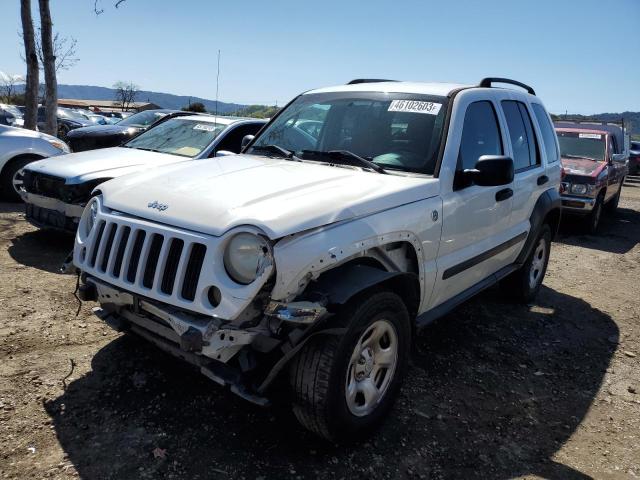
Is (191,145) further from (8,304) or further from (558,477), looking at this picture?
(558,477)

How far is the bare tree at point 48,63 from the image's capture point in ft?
36.3

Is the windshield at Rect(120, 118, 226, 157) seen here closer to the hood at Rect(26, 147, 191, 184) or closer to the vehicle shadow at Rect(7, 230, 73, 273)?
the hood at Rect(26, 147, 191, 184)

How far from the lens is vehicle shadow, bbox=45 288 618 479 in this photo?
2.66m

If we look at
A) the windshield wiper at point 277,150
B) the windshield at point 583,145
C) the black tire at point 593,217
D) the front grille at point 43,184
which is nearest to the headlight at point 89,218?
the windshield wiper at point 277,150

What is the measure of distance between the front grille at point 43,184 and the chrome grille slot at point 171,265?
351cm

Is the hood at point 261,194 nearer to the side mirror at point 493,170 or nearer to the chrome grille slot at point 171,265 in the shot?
the chrome grille slot at point 171,265

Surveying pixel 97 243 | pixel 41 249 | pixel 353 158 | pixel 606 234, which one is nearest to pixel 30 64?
pixel 41 249

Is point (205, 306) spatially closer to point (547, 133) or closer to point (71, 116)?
point (547, 133)

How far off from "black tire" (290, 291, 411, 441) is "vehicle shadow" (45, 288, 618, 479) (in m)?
0.22

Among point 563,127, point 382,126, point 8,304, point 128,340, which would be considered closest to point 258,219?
point 382,126

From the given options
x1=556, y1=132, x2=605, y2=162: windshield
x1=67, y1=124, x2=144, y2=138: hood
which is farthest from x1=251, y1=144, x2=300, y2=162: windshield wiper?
x1=556, y1=132, x2=605, y2=162: windshield

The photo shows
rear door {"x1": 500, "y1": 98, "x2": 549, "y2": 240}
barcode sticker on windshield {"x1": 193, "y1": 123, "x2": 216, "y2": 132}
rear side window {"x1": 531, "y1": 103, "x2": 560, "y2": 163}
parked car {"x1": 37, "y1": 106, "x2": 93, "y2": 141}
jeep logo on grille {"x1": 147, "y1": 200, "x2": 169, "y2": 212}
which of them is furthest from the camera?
parked car {"x1": 37, "y1": 106, "x2": 93, "y2": 141}

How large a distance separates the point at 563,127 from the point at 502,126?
8.23 m

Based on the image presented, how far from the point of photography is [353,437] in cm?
277
